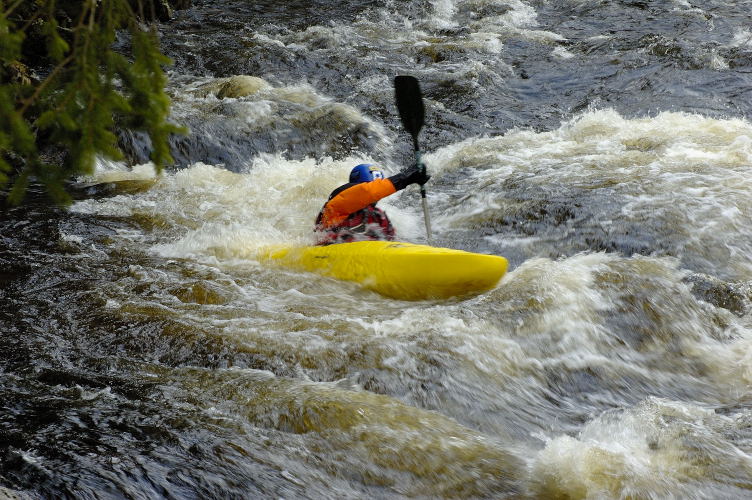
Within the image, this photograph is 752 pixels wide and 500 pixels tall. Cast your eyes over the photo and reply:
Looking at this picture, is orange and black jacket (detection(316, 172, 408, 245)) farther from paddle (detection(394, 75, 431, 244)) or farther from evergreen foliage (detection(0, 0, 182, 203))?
evergreen foliage (detection(0, 0, 182, 203))

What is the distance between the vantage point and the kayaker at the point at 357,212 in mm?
5438

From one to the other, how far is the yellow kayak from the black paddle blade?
1263 mm

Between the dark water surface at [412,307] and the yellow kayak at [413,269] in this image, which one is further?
the yellow kayak at [413,269]

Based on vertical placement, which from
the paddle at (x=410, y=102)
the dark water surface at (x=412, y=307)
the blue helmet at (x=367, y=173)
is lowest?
the dark water surface at (x=412, y=307)

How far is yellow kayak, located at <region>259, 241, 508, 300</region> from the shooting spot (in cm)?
483

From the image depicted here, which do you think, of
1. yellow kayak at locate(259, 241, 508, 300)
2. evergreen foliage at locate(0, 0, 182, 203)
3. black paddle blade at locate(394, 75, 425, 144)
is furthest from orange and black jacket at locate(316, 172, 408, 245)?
evergreen foliage at locate(0, 0, 182, 203)

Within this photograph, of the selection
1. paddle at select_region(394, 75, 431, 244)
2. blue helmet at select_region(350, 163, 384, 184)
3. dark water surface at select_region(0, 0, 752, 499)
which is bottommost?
dark water surface at select_region(0, 0, 752, 499)

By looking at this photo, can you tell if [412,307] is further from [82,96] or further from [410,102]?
[82,96]

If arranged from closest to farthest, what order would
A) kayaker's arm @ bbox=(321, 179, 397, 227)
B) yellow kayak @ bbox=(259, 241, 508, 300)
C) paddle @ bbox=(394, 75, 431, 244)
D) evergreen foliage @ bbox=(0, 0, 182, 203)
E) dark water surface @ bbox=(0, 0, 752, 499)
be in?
evergreen foliage @ bbox=(0, 0, 182, 203)
dark water surface @ bbox=(0, 0, 752, 499)
yellow kayak @ bbox=(259, 241, 508, 300)
kayaker's arm @ bbox=(321, 179, 397, 227)
paddle @ bbox=(394, 75, 431, 244)

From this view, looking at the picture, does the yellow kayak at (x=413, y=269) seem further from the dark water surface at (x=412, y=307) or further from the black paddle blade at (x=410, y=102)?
the black paddle blade at (x=410, y=102)

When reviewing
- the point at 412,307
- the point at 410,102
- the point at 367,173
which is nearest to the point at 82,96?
the point at 412,307

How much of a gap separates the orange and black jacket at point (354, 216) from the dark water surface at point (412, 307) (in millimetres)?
497

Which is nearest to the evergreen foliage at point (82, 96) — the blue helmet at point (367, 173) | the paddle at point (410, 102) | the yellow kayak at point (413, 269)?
the yellow kayak at point (413, 269)

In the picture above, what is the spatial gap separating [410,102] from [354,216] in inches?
44.2
